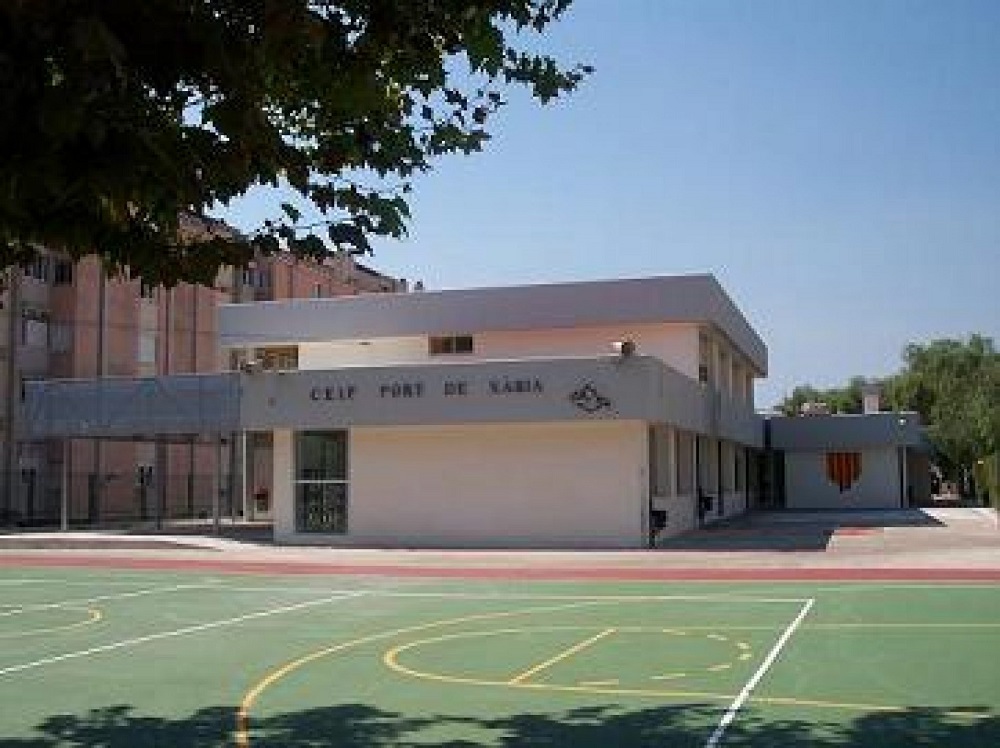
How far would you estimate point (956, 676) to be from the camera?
12.6 meters

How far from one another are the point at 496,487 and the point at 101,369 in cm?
2914

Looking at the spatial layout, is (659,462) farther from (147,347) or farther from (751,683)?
(147,347)

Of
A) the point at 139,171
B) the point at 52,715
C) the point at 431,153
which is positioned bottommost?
the point at 52,715

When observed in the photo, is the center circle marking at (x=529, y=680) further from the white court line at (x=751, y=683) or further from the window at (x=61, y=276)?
the window at (x=61, y=276)

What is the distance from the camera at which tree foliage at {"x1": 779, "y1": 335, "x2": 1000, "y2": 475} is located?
60.8m

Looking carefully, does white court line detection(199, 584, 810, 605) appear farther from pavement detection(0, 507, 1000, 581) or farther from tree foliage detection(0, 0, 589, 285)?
tree foliage detection(0, 0, 589, 285)

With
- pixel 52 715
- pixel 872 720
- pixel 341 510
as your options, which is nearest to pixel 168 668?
pixel 52 715

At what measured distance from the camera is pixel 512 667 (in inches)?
542

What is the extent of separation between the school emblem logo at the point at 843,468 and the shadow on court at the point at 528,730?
159 feet

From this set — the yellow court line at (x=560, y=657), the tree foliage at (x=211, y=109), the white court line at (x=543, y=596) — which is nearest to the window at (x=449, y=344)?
the white court line at (x=543, y=596)

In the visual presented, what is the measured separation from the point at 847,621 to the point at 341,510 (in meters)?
20.6

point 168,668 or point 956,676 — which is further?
point 168,668

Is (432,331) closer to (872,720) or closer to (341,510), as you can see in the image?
(341,510)

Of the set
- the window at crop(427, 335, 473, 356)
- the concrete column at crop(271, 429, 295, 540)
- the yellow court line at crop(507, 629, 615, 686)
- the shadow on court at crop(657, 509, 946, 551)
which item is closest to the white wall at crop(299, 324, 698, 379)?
the window at crop(427, 335, 473, 356)
